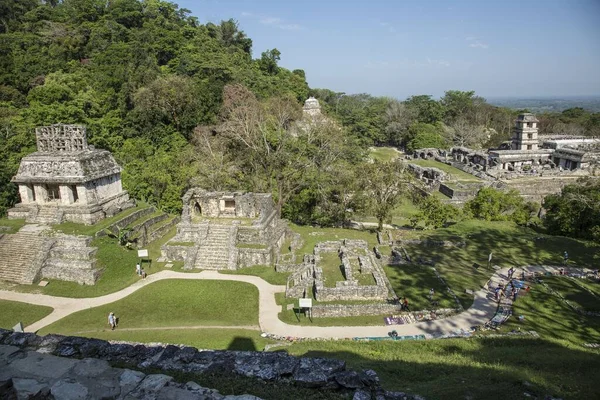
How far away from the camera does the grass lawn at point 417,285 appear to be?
18000 mm

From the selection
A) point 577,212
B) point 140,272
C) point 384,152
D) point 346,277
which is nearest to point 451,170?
point 384,152

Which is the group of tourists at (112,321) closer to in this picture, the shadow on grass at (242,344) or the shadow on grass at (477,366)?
the shadow on grass at (242,344)

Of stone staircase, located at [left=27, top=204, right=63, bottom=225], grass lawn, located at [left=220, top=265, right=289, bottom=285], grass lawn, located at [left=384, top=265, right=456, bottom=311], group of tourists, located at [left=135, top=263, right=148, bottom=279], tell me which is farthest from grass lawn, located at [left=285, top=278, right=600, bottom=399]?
stone staircase, located at [left=27, top=204, right=63, bottom=225]

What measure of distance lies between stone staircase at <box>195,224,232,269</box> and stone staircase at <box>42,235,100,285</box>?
550 centimetres

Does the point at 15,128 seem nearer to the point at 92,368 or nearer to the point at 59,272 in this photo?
the point at 59,272

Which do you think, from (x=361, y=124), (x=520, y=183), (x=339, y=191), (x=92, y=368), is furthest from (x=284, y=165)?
(x=361, y=124)

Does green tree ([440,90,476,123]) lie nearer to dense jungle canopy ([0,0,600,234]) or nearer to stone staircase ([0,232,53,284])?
dense jungle canopy ([0,0,600,234])

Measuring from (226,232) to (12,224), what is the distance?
43.2 feet

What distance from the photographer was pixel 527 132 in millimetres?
58469

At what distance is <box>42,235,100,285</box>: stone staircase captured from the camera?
2048cm

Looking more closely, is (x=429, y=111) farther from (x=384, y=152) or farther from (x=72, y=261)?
(x=72, y=261)

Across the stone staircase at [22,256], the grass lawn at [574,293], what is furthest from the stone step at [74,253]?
the grass lawn at [574,293]

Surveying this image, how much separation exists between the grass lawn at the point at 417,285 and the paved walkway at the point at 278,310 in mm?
1107

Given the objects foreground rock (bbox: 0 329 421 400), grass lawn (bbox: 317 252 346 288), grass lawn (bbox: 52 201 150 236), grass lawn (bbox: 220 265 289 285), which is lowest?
grass lawn (bbox: 220 265 289 285)
